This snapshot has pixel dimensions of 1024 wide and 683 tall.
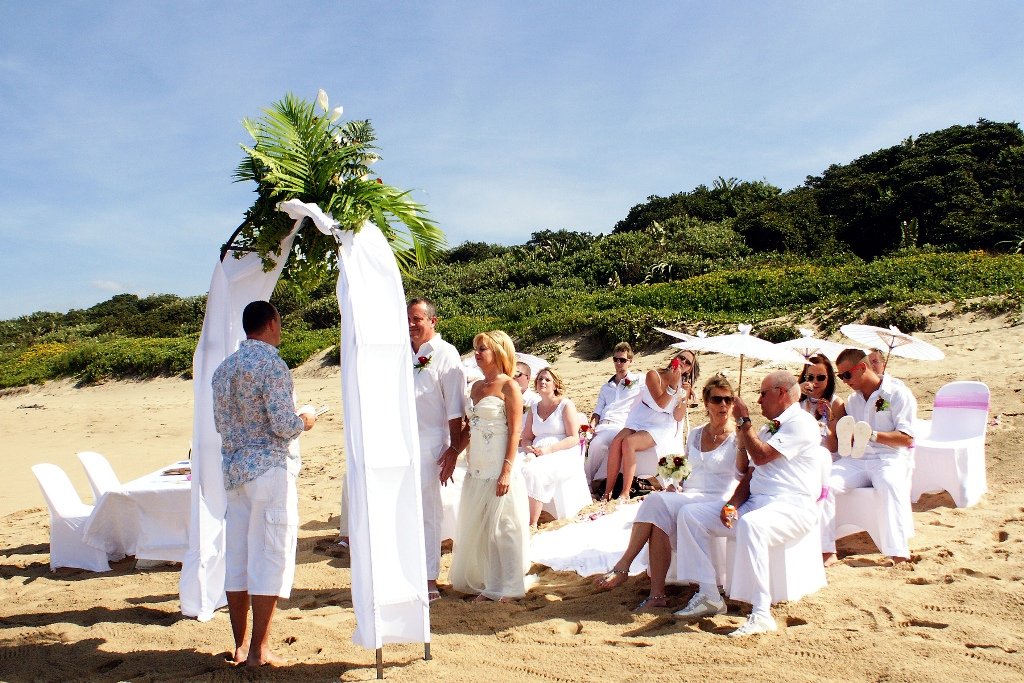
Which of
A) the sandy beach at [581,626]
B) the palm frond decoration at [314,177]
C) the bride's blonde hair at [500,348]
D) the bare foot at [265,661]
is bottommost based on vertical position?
the sandy beach at [581,626]

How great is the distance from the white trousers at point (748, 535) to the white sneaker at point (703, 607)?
96 mm

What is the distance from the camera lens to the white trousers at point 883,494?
19.5 ft

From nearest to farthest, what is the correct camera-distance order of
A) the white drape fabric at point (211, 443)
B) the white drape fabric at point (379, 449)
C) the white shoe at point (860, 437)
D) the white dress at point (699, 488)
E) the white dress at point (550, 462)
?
the white drape fabric at point (379, 449) → the white drape fabric at point (211, 443) → the white dress at point (699, 488) → the white shoe at point (860, 437) → the white dress at point (550, 462)

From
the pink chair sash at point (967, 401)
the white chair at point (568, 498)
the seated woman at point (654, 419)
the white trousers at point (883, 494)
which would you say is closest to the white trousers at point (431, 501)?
the white chair at point (568, 498)

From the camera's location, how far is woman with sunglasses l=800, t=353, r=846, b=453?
6.84m

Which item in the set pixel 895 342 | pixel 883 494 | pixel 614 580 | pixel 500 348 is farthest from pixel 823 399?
pixel 500 348

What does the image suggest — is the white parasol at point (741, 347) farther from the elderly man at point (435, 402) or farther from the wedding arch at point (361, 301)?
the wedding arch at point (361, 301)

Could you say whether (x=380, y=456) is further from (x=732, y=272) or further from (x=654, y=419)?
(x=732, y=272)

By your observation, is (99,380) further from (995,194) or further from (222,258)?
(995,194)

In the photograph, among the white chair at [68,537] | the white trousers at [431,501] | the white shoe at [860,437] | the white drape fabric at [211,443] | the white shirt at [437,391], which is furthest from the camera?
the white chair at [68,537]

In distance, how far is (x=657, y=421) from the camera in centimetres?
838

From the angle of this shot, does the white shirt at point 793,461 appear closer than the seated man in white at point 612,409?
Yes

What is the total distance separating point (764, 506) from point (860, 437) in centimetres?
147

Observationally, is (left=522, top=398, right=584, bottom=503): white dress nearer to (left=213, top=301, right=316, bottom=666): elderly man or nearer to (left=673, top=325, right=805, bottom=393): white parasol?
(left=673, top=325, right=805, bottom=393): white parasol
